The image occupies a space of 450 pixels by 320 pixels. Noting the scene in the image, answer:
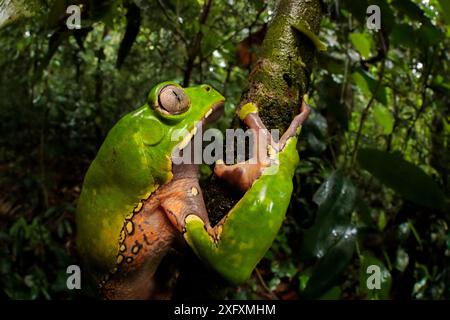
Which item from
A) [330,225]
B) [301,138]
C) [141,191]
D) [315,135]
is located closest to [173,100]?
[141,191]

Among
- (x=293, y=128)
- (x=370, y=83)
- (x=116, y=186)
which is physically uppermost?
(x=370, y=83)

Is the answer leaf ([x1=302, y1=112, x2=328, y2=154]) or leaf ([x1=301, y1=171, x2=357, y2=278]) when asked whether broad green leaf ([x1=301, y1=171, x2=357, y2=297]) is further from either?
leaf ([x1=302, y1=112, x2=328, y2=154])

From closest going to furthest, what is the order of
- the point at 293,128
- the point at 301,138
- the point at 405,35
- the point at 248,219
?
the point at 248,219 < the point at 293,128 < the point at 405,35 < the point at 301,138

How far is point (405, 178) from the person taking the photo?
57.4 inches

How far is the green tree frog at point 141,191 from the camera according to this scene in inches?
36.8

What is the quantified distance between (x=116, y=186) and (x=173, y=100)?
243 millimetres

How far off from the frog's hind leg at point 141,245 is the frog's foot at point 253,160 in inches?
7.3

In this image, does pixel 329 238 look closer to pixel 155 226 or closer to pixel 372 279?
pixel 372 279

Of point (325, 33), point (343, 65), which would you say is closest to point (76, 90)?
point (325, 33)

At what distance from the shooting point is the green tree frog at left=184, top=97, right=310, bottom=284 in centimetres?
85

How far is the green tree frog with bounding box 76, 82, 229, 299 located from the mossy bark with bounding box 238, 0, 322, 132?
0.15 meters

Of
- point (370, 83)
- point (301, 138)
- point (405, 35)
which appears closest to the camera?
point (405, 35)

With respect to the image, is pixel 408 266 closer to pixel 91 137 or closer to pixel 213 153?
pixel 213 153

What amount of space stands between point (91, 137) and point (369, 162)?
2842 millimetres
